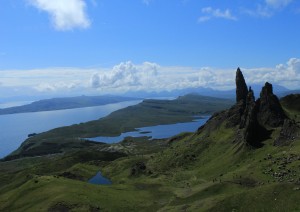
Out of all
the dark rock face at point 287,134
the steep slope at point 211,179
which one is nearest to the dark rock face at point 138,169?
the steep slope at point 211,179

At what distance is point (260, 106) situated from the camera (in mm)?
140125

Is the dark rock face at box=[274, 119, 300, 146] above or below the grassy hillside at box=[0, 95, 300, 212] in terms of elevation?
above

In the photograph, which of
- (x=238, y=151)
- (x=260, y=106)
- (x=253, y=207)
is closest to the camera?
(x=253, y=207)

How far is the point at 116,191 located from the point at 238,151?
42199 millimetres

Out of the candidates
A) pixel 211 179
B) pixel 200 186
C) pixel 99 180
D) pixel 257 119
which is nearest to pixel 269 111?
pixel 257 119

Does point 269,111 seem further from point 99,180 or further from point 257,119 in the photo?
point 99,180

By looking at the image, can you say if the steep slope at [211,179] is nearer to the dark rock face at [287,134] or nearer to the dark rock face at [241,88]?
the dark rock face at [287,134]

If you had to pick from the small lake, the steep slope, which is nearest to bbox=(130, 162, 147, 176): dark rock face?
the steep slope

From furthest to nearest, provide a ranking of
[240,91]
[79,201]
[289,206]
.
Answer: [240,91] < [79,201] < [289,206]

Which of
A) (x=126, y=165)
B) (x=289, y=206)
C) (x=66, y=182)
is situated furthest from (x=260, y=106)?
(x=289, y=206)

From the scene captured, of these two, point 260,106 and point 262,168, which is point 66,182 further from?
point 260,106

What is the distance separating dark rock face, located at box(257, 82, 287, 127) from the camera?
13175 cm

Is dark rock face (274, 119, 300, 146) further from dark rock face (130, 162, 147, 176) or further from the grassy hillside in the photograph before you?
dark rock face (130, 162, 147, 176)

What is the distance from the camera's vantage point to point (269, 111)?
134500 millimetres
